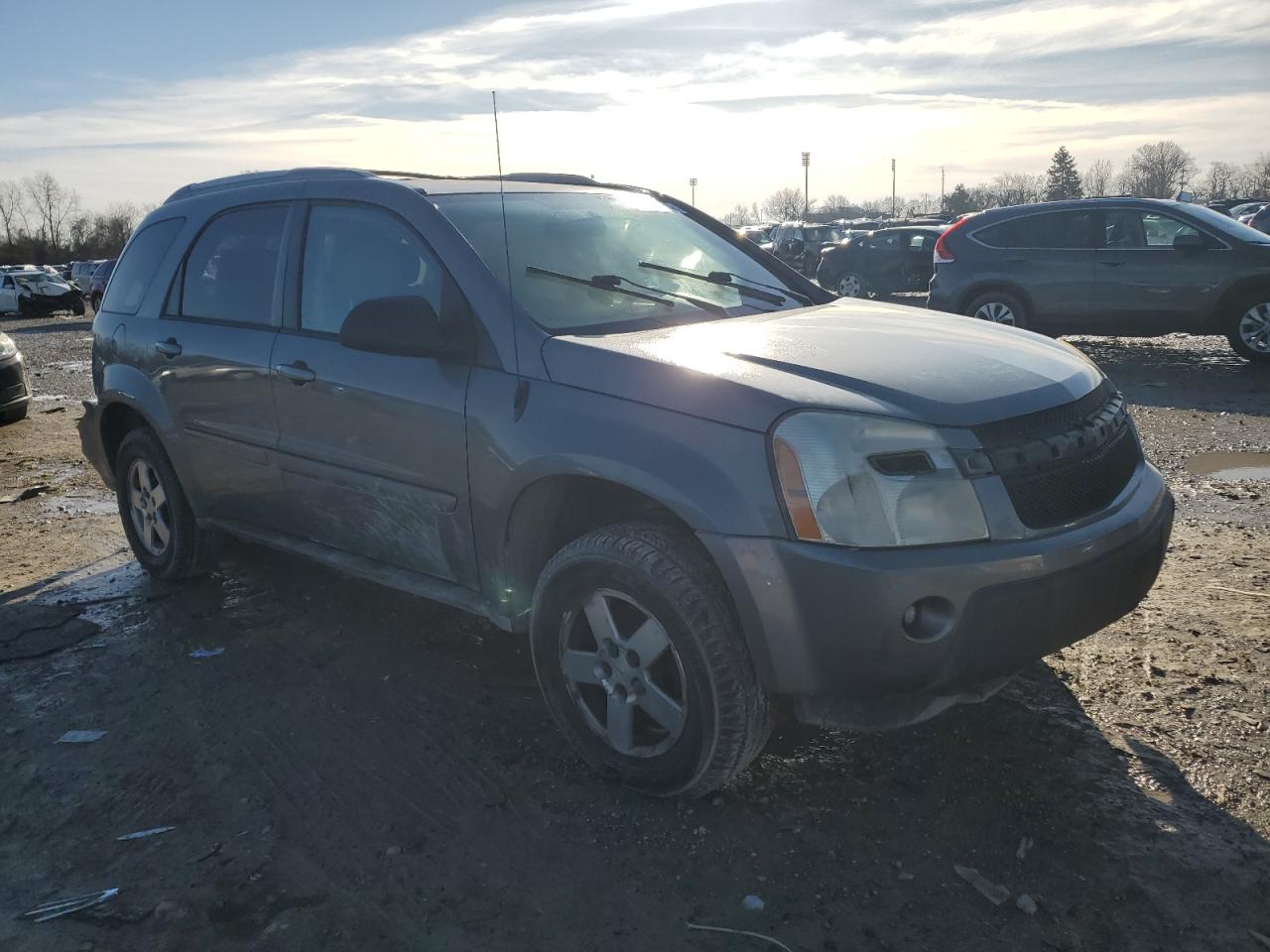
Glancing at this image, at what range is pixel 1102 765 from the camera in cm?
317

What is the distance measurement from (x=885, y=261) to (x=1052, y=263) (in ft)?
34.0

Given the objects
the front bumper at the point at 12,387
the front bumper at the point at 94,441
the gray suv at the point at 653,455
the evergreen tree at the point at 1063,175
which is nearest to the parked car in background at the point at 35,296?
the front bumper at the point at 12,387

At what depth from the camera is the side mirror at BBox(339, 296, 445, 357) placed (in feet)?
10.9

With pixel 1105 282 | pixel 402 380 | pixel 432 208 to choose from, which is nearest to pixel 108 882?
pixel 402 380

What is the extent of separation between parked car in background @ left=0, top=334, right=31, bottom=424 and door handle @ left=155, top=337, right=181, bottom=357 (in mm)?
6327

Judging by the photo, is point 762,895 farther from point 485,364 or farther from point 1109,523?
point 485,364

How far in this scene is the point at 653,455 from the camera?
2871mm

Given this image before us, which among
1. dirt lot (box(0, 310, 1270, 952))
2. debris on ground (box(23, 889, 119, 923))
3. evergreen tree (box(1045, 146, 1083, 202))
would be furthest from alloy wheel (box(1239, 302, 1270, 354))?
evergreen tree (box(1045, 146, 1083, 202))

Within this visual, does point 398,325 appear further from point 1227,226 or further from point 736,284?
point 1227,226

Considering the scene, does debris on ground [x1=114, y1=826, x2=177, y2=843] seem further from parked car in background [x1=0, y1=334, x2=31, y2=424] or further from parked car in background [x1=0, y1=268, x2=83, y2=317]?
parked car in background [x1=0, y1=268, x2=83, y2=317]

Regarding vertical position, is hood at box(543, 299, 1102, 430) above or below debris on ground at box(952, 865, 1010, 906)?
above

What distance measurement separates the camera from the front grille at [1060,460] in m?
2.77

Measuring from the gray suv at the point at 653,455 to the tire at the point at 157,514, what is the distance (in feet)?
1.35

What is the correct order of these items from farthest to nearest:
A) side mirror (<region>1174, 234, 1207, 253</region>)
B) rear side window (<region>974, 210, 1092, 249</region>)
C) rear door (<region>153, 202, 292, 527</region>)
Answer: rear side window (<region>974, 210, 1092, 249</region>), side mirror (<region>1174, 234, 1207, 253</region>), rear door (<region>153, 202, 292, 527</region>)
